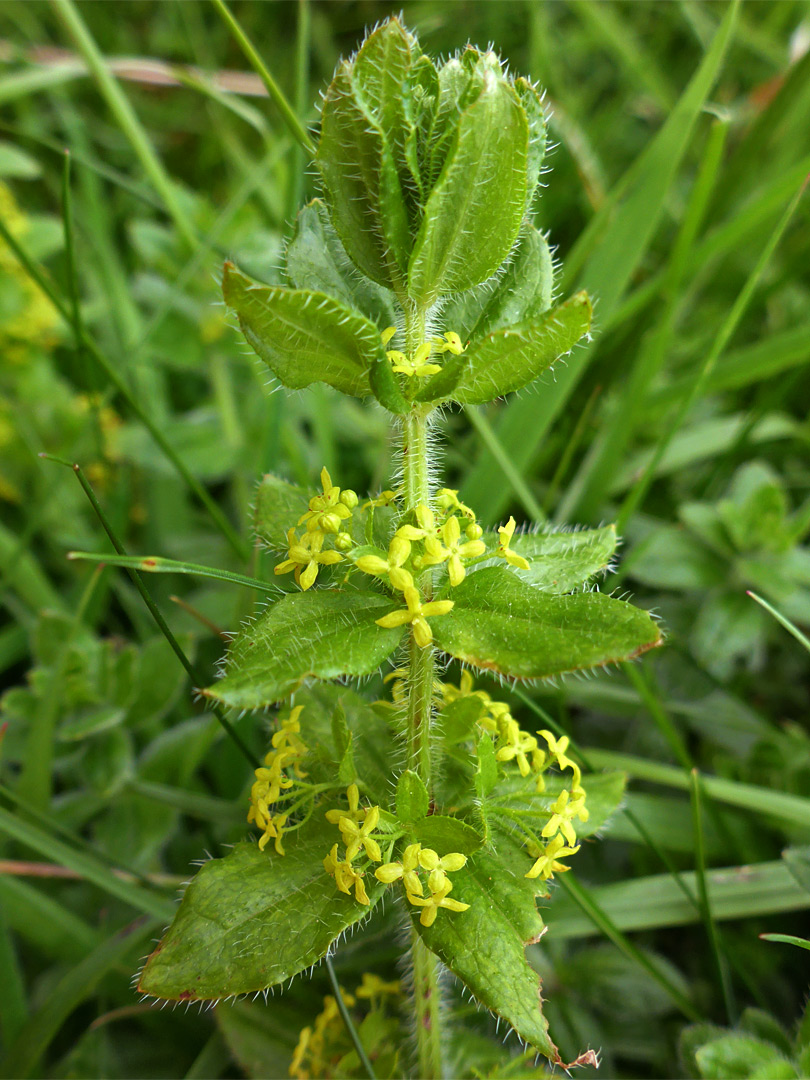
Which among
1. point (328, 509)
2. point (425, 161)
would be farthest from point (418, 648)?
point (425, 161)

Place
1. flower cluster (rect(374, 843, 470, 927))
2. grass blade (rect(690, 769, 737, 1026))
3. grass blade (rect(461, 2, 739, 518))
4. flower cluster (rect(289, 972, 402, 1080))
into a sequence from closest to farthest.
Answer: flower cluster (rect(374, 843, 470, 927)), flower cluster (rect(289, 972, 402, 1080)), grass blade (rect(690, 769, 737, 1026)), grass blade (rect(461, 2, 739, 518))

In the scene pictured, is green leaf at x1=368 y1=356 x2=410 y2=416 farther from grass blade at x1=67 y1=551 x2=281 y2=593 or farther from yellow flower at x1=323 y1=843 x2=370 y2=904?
yellow flower at x1=323 y1=843 x2=370 y2=904

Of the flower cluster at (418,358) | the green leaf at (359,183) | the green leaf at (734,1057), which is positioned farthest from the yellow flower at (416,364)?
the green leaf at (734,1057)

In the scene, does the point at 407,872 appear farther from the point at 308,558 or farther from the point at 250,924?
the point at 308,558

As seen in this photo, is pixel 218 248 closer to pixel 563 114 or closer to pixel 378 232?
pixel 563 114

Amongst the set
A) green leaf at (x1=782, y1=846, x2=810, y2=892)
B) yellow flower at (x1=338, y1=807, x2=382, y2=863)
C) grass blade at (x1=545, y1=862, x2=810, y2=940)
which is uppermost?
yellow flower at (x1=338, y1=807, x2=382, y2=863)

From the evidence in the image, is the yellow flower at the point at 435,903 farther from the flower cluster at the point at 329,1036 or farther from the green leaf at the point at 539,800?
the flower cluster at the point at 329,1036

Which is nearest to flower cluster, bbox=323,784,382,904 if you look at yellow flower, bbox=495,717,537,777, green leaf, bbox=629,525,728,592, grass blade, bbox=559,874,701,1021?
yellow flower, bbox=495,717,537,777

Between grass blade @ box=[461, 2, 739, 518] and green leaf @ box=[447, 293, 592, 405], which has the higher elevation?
grass blade @ box=[461, 2, 739, 518]
